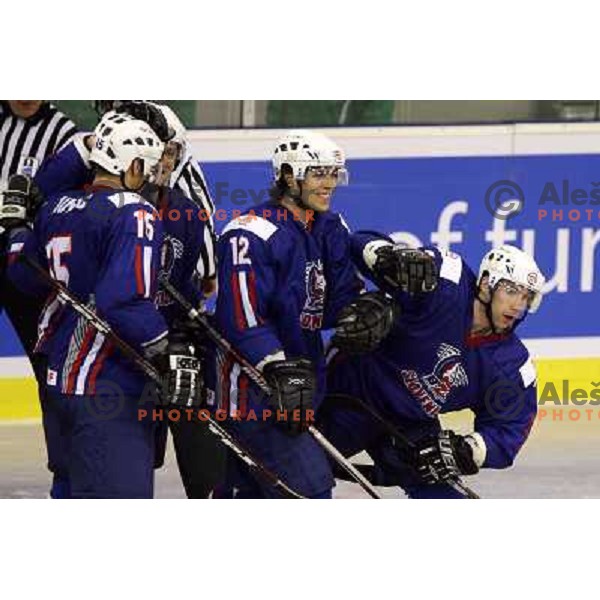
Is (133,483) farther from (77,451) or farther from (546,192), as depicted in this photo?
(546,192)

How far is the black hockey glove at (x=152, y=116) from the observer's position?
18.6 ft

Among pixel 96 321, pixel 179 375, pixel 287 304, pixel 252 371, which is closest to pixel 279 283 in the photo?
pixel 287 304

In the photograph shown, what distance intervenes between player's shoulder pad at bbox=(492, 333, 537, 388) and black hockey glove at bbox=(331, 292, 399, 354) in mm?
323

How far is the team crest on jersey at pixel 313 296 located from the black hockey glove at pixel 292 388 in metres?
0.11

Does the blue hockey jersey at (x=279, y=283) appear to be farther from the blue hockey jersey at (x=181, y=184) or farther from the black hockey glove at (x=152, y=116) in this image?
the black hockey glove at (x=152, y=116)

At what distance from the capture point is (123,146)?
5336 mm

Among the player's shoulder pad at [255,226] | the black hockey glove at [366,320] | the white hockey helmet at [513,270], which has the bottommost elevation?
the black hockey glove at [366,320]

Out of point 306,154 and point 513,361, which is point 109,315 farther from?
point 513,361

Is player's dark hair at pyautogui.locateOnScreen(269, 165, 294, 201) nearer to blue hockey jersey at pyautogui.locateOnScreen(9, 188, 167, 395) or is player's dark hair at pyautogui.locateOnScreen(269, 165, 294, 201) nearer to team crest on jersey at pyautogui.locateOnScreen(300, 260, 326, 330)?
team crest on jersey at pyautogui.locateOnScreen(300, 260, 326, 330)

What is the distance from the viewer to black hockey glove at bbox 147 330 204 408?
5285mm

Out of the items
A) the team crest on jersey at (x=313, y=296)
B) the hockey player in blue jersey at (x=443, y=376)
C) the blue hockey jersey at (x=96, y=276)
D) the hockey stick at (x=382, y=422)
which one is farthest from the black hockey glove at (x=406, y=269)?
the blue hockey jersey at (x=96, y=276)

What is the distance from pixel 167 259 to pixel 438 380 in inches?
31.2

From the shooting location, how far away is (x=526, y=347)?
5996 millimetres

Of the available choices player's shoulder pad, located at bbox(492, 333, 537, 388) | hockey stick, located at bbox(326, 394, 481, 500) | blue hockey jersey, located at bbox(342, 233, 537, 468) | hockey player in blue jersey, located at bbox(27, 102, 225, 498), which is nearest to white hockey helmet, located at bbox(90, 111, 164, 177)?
hockey player in blue jersey, located at bbox(27, 102, 225, 498)
